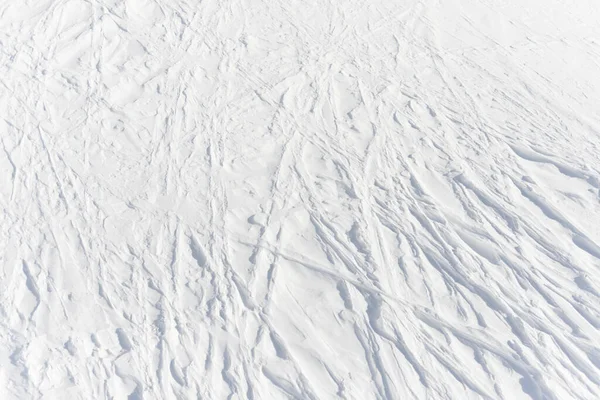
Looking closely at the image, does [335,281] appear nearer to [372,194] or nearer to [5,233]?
[372,194]

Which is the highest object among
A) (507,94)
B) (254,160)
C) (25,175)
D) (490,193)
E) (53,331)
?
(507,94)

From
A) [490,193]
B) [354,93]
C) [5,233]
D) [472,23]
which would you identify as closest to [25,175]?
[5,233]

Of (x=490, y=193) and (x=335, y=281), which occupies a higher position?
(x=490, y=193)

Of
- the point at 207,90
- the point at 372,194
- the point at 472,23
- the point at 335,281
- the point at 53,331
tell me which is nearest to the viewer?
the point at 53,331

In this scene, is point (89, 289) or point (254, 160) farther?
point (254, 160)

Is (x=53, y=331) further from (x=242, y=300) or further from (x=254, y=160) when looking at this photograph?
(x=254, y=160)

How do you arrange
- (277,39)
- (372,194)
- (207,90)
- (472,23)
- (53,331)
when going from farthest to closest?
(472,23) → (277,39) → (207,90) → (372,194) → (53,331)
